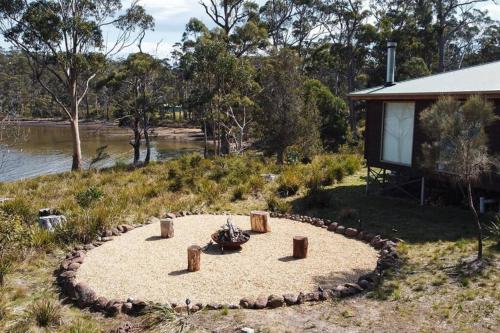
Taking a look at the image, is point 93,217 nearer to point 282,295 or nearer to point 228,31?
point 282,295

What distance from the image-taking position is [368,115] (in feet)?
42.6

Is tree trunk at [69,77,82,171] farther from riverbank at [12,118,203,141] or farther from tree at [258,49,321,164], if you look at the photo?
riverbank at [12,118,203,141]

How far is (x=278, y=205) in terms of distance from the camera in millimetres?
11391

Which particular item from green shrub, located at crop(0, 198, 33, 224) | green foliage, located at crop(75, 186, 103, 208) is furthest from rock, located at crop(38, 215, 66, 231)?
green foliage, located at crop(75, 186, 103, 208)

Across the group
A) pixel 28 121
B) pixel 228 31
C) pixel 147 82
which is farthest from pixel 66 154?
pixel 28 121

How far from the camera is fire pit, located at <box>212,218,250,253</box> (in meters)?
8.38

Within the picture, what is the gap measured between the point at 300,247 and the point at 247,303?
2.19 metres

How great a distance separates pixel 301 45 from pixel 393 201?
108 feet

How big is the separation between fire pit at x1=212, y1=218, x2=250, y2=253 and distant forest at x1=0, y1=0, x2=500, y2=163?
26.1 ft

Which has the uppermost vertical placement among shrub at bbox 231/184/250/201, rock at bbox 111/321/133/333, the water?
shrub at bbox 231/184/250/201

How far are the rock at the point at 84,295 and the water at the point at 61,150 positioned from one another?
16.2 m

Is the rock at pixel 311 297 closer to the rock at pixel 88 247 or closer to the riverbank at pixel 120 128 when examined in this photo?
the rock at pixel 88 247

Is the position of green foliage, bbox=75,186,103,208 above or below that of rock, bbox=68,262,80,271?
above

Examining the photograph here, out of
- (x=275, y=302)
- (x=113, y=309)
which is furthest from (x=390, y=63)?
(x=113, y=309)
